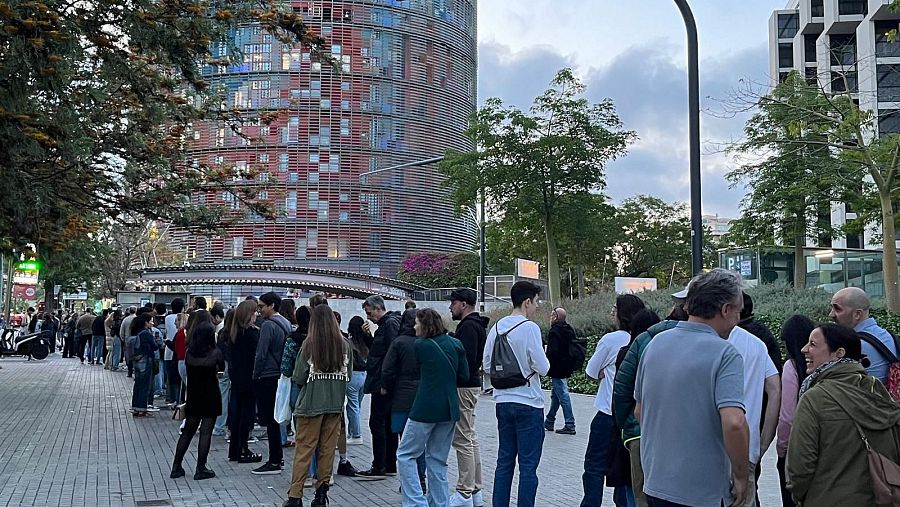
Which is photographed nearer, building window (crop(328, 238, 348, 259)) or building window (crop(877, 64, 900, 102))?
building window (crop(877, 64, 900, 102))

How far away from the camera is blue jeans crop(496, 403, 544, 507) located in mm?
6918

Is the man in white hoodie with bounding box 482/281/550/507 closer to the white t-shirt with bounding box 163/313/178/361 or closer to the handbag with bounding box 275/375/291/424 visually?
the handbag with bounding box 275/375/291/424

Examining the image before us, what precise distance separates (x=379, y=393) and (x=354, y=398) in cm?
209

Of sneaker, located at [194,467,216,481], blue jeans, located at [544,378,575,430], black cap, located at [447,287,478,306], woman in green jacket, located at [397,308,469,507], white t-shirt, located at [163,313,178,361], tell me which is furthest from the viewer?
white t-shirt, located at [163,313,178,361]

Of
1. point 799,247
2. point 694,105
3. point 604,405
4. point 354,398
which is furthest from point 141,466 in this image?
point 799,247

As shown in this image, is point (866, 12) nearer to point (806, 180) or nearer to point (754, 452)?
point (806, 180)

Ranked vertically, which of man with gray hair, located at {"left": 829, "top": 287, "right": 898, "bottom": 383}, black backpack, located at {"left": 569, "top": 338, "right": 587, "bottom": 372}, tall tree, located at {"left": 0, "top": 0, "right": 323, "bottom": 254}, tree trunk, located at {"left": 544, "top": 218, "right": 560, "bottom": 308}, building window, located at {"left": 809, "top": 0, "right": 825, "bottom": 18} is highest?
building window, located at {"left": 809, "top": 0, "right": 825, "bottom": 18}

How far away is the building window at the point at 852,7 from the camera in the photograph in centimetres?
6750

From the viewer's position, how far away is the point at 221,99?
15312 millimetres

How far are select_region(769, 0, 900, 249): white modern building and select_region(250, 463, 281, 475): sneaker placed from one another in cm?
5201

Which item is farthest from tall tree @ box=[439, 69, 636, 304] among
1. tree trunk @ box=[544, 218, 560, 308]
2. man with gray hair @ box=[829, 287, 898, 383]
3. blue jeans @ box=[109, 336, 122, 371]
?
man with gray hair @ box=[829, 287, 898, 383]

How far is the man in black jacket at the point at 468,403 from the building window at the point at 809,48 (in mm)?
71768

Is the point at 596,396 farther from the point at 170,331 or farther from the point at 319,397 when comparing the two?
the point at 170,331

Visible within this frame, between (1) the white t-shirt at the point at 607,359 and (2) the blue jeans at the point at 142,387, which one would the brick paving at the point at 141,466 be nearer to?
(2) the blue jeans at the point at 142,387
